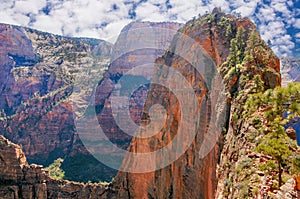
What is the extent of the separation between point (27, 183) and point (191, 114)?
31750 mm

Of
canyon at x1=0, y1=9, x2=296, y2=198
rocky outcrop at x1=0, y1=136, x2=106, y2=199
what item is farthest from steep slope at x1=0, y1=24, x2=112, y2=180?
rocky outcrop at x1=0, y1=136, x2=106, y2=199

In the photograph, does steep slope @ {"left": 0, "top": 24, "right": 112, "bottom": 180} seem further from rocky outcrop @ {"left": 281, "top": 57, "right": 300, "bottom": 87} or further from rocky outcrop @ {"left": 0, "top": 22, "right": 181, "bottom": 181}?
rocky outcrop @ {"left": 281, "top": 57, "right": 300, "bottom": 87}

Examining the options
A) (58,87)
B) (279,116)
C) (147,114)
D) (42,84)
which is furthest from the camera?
(42,84)

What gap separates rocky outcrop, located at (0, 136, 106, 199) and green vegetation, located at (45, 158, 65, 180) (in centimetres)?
3057

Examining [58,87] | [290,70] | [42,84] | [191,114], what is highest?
[42,84]

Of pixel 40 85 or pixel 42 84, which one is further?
pixel 40 85

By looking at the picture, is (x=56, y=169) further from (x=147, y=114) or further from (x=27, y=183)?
(x=147, y=114)

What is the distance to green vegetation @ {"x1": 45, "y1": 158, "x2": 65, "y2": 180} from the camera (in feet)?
289

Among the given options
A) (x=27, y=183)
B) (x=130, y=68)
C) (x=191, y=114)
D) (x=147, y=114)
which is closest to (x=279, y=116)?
(x=191, y=114)

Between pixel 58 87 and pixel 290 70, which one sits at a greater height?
pixel 58 87

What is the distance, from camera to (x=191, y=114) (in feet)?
110

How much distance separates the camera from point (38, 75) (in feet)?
450

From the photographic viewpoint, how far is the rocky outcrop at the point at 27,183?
169 ft

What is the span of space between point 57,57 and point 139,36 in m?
34.5
